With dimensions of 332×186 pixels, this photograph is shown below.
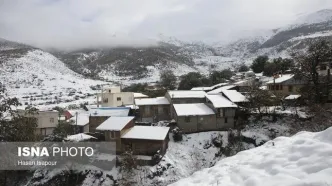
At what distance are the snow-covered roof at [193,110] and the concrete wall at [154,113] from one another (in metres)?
4.03

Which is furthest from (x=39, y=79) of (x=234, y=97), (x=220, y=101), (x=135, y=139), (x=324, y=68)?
(x=324, y=68)

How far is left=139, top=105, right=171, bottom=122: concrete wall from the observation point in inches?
1457

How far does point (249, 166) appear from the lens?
272 inches

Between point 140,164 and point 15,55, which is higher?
point 15,55

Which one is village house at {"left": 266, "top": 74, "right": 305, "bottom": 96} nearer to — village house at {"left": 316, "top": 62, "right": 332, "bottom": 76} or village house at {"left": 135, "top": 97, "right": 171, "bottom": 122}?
village house at {"left": 316, "top": 62, "right": 332, "bottom": 76}

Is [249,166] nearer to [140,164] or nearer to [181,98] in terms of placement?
[140,164]

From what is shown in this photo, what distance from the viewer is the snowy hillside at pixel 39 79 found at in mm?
115375

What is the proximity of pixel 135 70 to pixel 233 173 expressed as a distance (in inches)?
6236

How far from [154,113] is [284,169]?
31772 millimetres

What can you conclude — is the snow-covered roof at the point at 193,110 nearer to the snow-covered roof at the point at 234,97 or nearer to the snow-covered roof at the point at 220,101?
the snow-covered roof at the point at 220,101

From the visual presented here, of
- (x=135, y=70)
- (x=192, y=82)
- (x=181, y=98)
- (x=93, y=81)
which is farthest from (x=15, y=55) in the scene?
(x=181, y=98)

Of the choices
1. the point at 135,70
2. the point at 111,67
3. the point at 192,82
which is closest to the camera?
the point at 192,82

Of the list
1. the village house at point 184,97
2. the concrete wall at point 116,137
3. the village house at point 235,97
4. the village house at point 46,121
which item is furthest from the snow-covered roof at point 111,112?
the village house at point 235,97

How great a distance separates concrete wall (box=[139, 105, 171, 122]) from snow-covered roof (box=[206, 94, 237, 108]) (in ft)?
20.5
